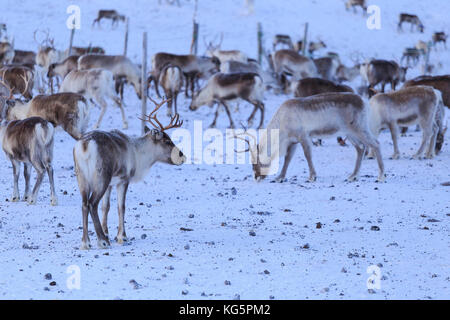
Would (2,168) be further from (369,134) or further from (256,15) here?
(256,15)

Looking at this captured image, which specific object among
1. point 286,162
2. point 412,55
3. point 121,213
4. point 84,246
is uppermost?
point 412,55

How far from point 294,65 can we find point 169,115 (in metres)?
6.60

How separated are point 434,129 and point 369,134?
1939 millimetres

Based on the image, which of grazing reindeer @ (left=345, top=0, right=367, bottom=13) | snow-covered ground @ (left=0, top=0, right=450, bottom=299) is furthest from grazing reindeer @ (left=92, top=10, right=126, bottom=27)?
snow-covered ground @ (left=0, top=0, right=450, bottom=299)

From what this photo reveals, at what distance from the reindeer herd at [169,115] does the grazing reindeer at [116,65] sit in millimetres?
23

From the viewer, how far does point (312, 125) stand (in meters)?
9.30

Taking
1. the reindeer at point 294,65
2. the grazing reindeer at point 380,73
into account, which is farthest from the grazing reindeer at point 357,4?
the grazing reindeer at point 380,73

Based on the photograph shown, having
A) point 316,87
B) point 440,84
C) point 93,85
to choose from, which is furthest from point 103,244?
point 440,84

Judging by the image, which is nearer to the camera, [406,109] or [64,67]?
[406,109]

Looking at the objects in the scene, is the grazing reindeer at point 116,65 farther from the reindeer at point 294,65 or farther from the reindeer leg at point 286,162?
the reindeer leg at point 286,162

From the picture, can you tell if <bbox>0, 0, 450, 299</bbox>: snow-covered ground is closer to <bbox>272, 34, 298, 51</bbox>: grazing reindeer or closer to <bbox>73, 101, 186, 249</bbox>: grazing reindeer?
<bbox>73, 101, 186, 249</bbox>: grazing reindeer

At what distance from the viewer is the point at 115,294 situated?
4.65 m

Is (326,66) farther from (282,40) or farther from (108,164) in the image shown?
(108,164)
